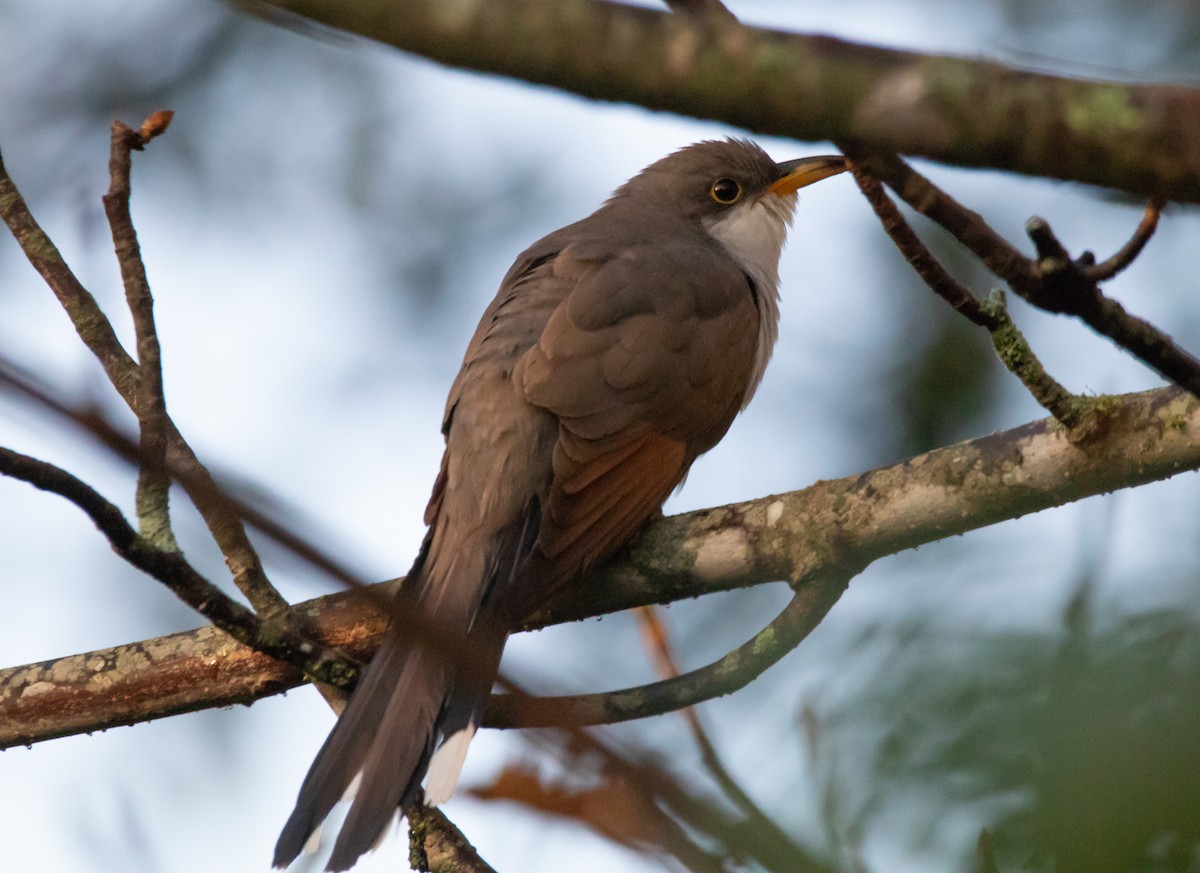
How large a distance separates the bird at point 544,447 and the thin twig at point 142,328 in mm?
663

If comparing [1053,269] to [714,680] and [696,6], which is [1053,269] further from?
[714,680]

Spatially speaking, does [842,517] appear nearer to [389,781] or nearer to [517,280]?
[389,781]

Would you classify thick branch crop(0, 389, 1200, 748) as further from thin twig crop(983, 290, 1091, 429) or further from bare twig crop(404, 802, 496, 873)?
bare twig crop(404, 802, 496, 873)

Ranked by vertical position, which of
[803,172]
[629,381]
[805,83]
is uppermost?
[803,172]

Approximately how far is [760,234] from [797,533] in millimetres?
2645

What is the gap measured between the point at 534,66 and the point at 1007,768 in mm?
1198

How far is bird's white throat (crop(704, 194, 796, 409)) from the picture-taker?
5.83 metres

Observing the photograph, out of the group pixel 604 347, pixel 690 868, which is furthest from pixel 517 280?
pixel 690 868

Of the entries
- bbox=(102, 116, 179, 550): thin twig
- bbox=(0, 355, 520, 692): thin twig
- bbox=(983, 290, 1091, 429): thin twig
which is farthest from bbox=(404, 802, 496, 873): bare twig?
bbox=(0, 355, 520, 692): thin twig

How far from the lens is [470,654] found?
1.08 m

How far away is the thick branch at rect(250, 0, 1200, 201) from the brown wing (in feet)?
8.51

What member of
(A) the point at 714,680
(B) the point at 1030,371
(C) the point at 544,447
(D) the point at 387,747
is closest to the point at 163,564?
(D) the point at 387,747

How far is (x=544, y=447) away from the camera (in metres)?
4.38

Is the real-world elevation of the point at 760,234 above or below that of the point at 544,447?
above
